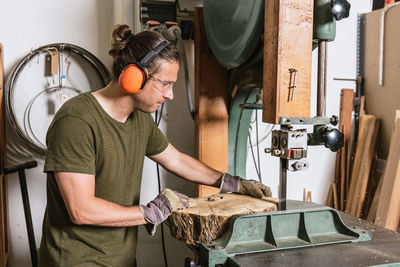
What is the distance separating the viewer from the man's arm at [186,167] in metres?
1.78

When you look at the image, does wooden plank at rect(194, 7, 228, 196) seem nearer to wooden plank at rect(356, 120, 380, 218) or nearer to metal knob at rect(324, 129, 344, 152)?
metal knob at rect(324, 129, 344, 152)

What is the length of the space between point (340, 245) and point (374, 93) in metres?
1.84

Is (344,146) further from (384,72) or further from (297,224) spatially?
(297,224)

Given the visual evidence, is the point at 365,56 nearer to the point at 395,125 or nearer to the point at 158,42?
the point at 395,125

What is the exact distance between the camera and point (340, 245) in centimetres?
133

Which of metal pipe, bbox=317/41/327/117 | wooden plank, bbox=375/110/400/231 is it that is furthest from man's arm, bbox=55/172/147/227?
wooden plank, bbox=375/110/400/231

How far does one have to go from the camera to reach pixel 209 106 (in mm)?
2094

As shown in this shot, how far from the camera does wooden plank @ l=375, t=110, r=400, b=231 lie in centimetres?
250

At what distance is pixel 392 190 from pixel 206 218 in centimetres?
167

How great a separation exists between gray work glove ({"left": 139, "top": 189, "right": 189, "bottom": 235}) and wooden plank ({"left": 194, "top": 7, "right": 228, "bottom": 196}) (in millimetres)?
699

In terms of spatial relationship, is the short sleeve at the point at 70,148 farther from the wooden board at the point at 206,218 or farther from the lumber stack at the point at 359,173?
the lumber stack at the point at 359,173

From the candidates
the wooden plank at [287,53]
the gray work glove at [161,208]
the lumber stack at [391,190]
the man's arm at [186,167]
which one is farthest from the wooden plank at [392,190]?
the gray work glove at [161,208]

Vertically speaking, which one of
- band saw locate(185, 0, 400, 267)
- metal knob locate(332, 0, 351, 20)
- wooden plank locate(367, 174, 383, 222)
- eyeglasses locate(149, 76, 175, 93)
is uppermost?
metal knob locate(332, 0, 351, 20)

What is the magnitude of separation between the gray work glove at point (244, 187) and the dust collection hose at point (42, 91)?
0.87 meters
